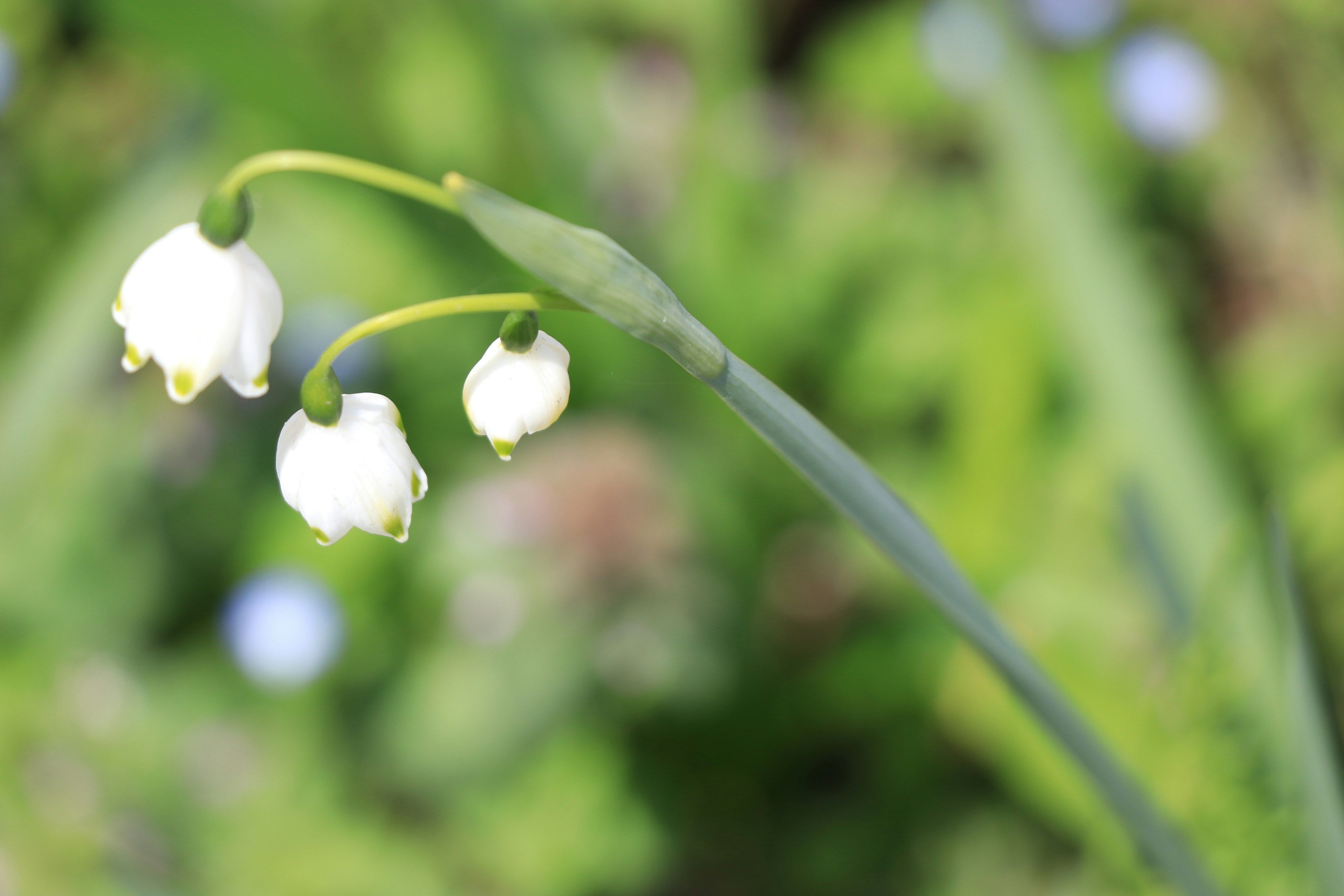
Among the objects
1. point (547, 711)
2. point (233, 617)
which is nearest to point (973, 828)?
point (547, 711)

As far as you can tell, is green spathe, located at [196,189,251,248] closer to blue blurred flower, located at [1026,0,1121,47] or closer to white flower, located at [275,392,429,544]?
white flower, located at [275,392,429,544]

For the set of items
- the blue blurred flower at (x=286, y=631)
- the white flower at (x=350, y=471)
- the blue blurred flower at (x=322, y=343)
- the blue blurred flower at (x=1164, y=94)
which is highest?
the blue blurred flower at (x=1164, y=94)

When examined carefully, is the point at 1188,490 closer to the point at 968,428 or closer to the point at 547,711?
the point at 968,428

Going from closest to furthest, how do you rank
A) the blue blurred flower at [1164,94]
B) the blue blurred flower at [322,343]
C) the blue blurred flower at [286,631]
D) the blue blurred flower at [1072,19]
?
1. the blue blurred flower at [286,631]
2. the blue blurred flower at [322,343]
3. the blue blurred flower at [1164,94]
4. the blue blurred flower at [1072,19]

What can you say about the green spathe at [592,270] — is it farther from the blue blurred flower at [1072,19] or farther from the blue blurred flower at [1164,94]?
the blue blurred flower at [1072,19]

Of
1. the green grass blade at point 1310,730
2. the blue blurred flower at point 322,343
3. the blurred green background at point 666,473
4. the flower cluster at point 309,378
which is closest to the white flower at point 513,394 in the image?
the flower cluster at point 309,378
